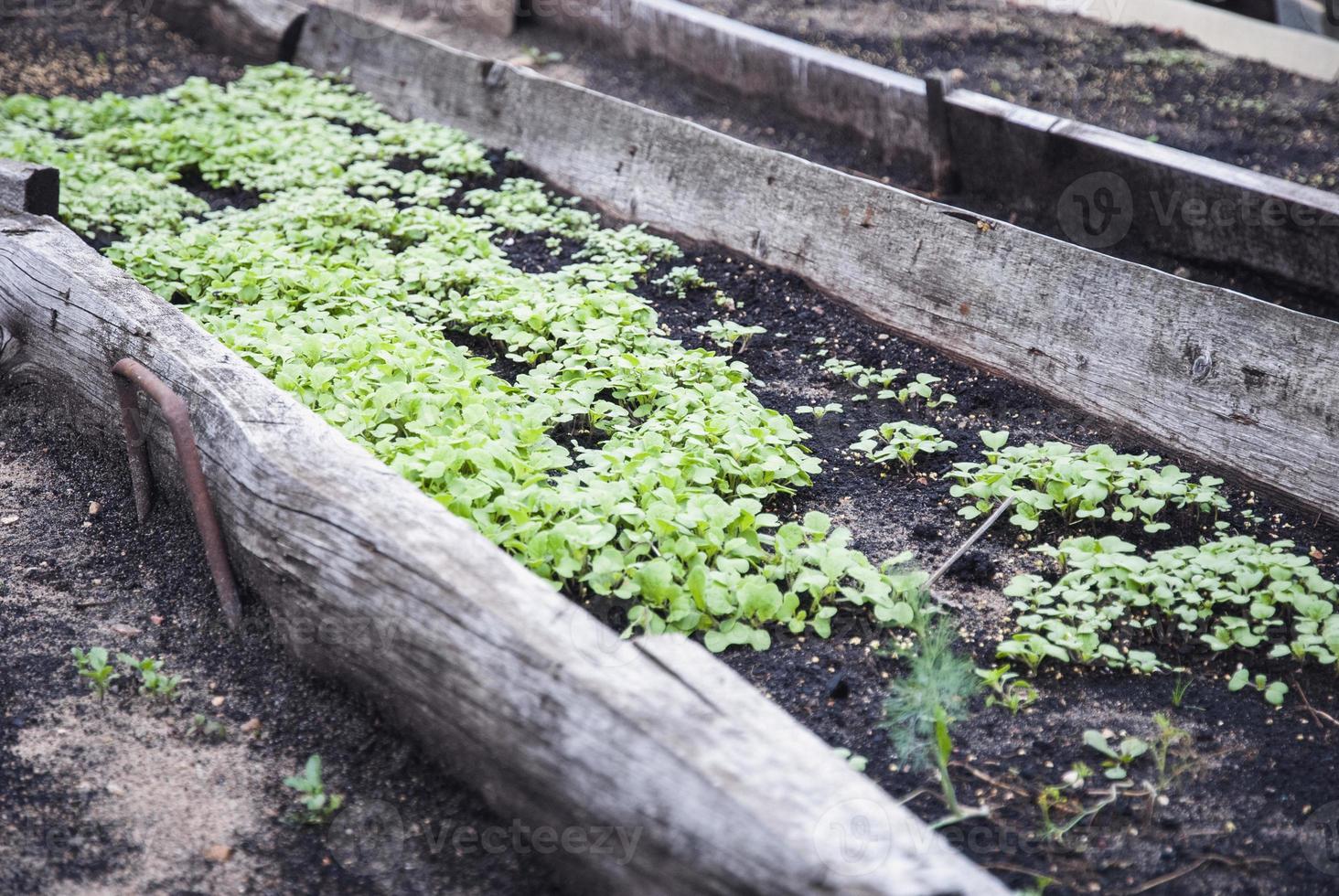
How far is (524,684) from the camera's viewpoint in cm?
195

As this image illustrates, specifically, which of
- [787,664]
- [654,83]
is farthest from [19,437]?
[654,83]

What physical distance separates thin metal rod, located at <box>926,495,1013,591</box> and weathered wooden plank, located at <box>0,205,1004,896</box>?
98cm

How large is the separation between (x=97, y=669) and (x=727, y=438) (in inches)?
66.0

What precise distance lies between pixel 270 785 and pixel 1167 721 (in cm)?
193

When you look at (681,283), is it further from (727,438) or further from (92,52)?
(92,52)

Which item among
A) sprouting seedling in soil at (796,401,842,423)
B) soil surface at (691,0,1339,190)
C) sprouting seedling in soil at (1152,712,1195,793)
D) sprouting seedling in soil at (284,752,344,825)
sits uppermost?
soil surface at (691,0,1339,190)

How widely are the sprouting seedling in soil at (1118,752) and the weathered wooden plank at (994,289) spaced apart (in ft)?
3.85

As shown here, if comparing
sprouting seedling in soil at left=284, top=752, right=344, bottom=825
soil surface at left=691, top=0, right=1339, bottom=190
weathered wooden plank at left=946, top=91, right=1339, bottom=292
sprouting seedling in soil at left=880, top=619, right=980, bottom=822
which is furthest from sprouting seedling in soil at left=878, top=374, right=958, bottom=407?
soil surface at left=691, top=0, right=1339, bottom=190

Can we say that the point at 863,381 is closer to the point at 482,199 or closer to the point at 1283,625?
the point at 1283,625

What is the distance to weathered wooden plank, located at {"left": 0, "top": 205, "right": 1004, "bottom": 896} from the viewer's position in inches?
65.2

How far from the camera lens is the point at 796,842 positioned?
1.61 meters

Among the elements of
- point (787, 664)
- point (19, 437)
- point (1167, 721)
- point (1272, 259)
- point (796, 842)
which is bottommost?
point (19, 437)

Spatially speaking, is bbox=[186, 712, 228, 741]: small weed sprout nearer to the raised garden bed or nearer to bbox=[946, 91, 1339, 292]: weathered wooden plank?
the raised garden bed

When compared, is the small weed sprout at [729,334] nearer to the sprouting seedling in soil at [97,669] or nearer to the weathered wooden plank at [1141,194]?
the weathered wooden plank at [1141,194]
